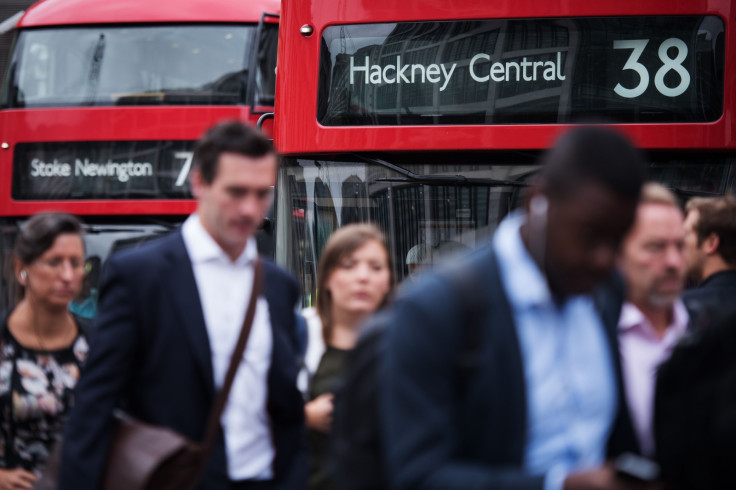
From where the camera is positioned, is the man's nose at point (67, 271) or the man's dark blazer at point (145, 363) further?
the man's nose at point (67, 271)

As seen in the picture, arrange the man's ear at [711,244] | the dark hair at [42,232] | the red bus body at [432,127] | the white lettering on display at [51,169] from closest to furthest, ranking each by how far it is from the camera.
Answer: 1. the dark hair at [42,232]
2. the man's ear at [711,244]
3. the red bus body at [432,127]
4. the white lettering on display at [51,169]

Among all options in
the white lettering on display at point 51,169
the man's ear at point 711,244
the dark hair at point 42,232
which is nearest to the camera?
the dark hair at point 42,232

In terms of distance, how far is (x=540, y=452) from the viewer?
1.76 metres

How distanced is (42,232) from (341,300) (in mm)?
975

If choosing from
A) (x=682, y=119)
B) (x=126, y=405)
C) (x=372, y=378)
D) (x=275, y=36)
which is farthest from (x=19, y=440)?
(x=275, y=36)

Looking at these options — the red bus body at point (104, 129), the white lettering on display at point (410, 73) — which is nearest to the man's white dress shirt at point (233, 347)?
the white lettering on display at point (410, 73)

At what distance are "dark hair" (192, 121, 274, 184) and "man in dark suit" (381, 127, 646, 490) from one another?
3.27 ft

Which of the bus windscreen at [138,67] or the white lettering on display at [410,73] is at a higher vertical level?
the bus windscreen at [138,67]

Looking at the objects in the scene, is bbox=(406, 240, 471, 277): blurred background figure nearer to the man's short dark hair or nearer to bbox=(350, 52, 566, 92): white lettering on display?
bbox=(350, 52, 566, 92): white lettering on display

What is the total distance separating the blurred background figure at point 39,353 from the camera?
12.2 feet

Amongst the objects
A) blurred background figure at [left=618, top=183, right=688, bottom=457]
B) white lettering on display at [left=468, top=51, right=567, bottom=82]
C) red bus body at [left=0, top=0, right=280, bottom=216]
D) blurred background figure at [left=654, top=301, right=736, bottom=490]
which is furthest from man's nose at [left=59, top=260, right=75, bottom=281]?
red bus body at [left=0, top=0, right=280, bottom=216]

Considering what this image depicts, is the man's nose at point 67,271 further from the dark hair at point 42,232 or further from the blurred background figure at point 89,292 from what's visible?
the blurred background figure at point 89,292

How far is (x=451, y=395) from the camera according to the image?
1.71 metres

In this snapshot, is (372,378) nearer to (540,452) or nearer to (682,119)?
(540,452)
